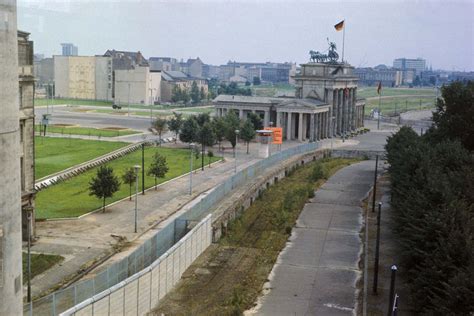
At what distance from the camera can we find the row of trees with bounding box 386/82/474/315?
75.9 feet

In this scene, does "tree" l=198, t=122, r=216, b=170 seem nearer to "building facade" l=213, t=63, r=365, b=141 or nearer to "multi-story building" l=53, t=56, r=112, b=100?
"building facade" l=213, t=63, r=365, b=141

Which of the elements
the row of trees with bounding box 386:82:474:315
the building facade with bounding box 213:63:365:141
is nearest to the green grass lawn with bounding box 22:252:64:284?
the row of trees with bounding box 386:82:474:315

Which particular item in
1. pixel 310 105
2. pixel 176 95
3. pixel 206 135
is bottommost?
pixel 206 135

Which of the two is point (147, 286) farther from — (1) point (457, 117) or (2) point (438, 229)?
(1) point (457, 117)

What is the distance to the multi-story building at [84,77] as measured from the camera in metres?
177

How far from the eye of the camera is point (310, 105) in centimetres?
10331

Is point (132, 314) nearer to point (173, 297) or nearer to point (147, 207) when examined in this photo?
point (173, 297)

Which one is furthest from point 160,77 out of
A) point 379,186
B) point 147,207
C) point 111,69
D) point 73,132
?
point 147,207

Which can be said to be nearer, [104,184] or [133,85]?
[104,184]

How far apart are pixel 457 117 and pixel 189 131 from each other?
131ft

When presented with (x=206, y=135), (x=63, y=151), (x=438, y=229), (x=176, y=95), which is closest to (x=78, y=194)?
(x=63, y=151)

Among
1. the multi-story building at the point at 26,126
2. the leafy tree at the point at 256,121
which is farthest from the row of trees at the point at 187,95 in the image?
the multi-story building at the point at 26,126

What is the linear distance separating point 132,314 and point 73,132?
7630cm

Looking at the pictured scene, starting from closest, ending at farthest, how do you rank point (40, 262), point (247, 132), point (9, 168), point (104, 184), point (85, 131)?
point (9, 168) < point (40, 262) < point (104, 184) < point (247, 132) < point (85, 131)
